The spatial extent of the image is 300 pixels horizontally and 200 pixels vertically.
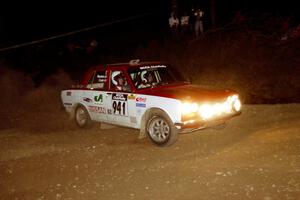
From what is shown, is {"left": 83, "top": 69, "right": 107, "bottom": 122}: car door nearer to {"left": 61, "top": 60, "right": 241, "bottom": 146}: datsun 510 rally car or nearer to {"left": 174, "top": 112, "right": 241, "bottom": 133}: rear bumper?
{"left": 61, "top": 60, "right": 241, "bottom": 146}: datsun 510 rally car

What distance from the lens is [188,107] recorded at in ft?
24.2

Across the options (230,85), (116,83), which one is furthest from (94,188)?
(230,85)

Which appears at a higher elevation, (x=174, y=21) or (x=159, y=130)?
(x=174, y=21)

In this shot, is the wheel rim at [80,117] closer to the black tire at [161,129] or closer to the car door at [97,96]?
the car door at [97,96]

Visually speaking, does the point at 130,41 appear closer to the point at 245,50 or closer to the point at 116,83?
the point at 245,50

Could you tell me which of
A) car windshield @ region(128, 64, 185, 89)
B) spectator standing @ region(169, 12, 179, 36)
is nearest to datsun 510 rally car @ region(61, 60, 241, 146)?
car windshield @ region(128, 64, 185, 89)

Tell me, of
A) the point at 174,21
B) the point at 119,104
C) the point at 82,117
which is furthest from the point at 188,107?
the point at 174,21

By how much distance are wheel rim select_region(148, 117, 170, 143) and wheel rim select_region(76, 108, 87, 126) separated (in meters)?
2.56

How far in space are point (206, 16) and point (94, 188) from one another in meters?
17.8

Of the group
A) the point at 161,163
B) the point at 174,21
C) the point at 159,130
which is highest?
the point at 174,21

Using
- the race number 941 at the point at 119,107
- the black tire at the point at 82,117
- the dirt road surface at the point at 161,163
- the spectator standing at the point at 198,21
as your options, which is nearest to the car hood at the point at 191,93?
the race number 941 at the point at 119,107

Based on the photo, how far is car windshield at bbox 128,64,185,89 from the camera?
27.7 ft

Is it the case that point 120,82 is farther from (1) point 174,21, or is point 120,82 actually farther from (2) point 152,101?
(1) point 174,21

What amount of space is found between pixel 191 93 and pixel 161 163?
155 cm
